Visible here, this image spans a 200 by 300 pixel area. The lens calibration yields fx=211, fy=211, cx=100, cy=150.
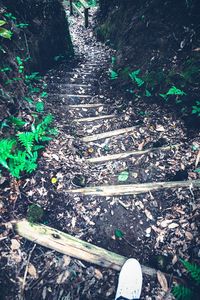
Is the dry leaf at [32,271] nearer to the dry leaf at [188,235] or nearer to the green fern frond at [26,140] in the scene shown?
the green fern frond at [26,140]

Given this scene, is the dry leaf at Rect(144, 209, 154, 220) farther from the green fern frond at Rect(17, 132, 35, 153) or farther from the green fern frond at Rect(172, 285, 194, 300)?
the green fern frond at Rect(17, 132, 35, 153)

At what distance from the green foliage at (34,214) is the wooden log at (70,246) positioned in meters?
0.07

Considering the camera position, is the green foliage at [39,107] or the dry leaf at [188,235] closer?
the dry leaf at [188,235]

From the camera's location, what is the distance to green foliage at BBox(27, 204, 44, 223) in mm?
3338

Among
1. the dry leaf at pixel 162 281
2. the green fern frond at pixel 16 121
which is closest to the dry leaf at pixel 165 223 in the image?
the dry leaf at pixel 162 281

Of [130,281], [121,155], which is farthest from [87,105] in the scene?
[130,281]

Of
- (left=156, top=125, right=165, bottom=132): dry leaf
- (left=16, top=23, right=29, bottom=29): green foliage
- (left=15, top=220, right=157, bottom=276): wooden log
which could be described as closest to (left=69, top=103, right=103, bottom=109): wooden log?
(left=156, top=125, right=165, bottom=132): dry leaf

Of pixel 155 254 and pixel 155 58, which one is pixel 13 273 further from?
pixel 155 58

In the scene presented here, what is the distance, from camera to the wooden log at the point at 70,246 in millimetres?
3170

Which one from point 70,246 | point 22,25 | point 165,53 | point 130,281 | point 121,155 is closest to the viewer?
point 130,281

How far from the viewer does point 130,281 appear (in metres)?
2.94

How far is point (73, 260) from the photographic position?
3.15m

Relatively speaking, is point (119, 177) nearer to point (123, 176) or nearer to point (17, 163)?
point (123, 176)

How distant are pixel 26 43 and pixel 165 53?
355 centimetres
